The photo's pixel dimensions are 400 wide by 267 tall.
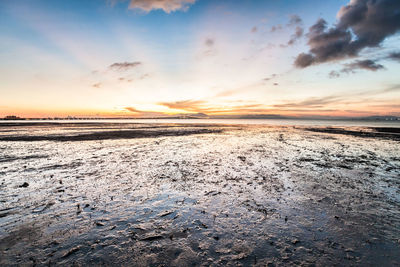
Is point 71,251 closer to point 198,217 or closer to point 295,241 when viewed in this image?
point 198,217

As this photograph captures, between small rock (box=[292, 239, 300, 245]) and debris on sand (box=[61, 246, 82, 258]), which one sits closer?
debris on sand (box=[61, 246, 82, 258])

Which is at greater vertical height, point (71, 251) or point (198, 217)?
point (71, 251)

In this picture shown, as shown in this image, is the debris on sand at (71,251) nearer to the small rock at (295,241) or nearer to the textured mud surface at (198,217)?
the textured mud surface at (198,217)

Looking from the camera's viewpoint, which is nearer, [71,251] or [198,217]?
[71,251]

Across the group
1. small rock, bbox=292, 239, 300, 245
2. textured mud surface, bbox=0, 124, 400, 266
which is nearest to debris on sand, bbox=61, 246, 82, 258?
textured mud surface, bbox=0, 124, 400, 266

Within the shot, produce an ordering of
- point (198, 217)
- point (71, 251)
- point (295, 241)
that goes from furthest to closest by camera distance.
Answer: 1. point (198, 217)
2. point (295, 241)
3. point (71, 251)

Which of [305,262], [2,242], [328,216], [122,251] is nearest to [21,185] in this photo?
[2,242]

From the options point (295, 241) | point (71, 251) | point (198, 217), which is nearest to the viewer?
point (71, 251)

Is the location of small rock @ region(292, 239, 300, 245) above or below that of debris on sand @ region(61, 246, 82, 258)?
below

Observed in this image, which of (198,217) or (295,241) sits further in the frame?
(198,217)

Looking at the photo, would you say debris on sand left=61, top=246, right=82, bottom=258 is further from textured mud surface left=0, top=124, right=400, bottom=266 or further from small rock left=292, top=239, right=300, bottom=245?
small rock left=292, top=239, right=300, bottom=245

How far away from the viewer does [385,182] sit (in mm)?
9664

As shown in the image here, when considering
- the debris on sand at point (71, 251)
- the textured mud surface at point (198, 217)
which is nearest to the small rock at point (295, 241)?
the textured mud surface at point (198, 217)

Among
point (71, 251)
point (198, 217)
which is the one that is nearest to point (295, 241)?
point (198, 217)
